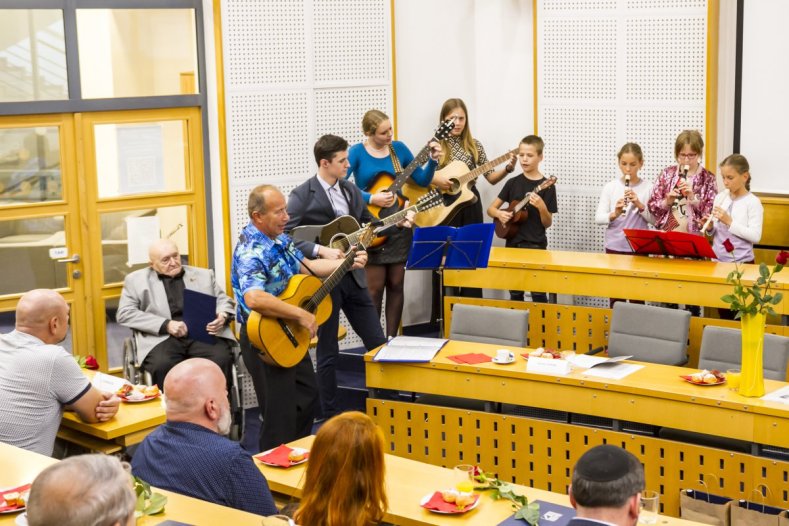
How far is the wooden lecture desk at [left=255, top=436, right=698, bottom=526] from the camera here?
174 inches

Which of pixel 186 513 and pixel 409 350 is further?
pixel 409 350

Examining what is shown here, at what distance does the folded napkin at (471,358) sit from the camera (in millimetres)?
6523

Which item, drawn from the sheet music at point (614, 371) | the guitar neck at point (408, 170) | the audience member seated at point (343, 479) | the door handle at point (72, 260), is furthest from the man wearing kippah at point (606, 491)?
the door handle at point (72, 260)

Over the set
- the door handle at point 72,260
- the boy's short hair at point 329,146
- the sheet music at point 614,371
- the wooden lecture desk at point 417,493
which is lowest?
the wooden lecture desk at point 417,493

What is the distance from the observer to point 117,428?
552 centimetres

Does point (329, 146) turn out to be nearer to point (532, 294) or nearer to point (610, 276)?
point (610, 276)

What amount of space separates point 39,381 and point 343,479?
7.45 ft

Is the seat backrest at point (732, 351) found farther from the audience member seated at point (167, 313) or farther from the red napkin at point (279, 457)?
the audience member seated at point (167, 313)

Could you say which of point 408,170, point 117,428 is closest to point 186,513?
point 117,428

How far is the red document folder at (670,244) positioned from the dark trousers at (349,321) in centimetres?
197

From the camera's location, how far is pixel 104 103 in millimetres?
7945

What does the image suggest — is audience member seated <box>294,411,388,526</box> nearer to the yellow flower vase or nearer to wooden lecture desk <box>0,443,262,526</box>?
wooden lecture desk <box>0,443,262,526</box>

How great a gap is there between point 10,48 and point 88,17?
613 millimetres

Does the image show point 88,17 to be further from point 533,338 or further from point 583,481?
point 583,481
